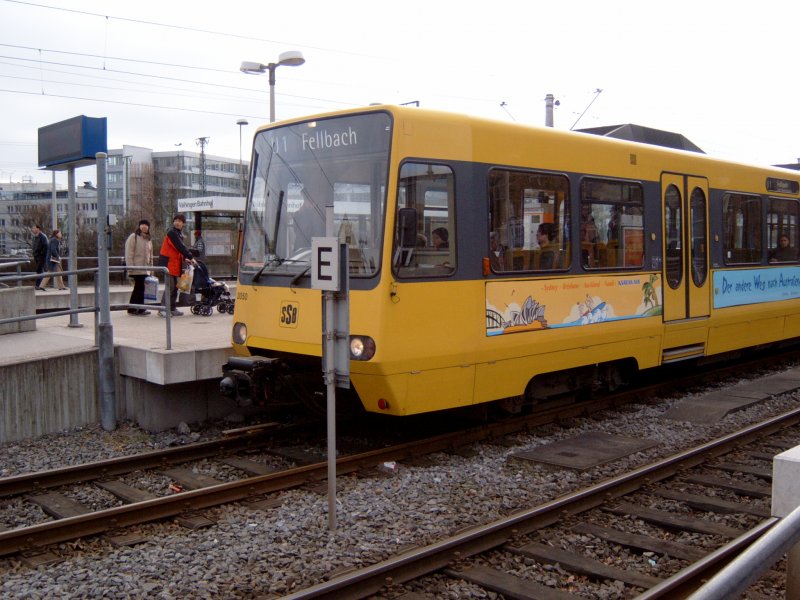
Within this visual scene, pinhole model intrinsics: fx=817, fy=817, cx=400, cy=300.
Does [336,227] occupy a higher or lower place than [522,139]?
lower

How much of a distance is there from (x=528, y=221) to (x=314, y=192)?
2.20 meters

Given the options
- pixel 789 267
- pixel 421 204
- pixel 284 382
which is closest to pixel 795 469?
pixel 421 204

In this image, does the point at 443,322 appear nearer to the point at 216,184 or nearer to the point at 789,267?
the point at 789,267

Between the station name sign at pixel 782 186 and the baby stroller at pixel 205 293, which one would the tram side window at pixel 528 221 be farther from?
the baby stroller at pixel 205 293

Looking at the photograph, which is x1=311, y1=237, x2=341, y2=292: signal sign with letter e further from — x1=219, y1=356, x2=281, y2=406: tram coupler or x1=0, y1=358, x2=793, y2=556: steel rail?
x1=219, y1=356, x2=281, y2=406: tram coupler

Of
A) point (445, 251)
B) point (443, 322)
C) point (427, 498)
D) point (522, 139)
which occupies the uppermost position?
point (522, 139)

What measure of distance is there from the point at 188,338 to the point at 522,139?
4.77m

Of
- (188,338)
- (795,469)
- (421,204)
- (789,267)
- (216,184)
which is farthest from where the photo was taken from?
(216,184)

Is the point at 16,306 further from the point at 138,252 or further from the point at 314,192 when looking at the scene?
the point at 314,192

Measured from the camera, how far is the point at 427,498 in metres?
6.44

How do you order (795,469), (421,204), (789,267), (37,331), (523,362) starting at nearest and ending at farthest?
(795,469) < (421,204) < (523,362) < (37,331) < (789,267)

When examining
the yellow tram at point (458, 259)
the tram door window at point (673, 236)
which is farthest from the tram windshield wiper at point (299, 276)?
the tram door window at point (673, 236)

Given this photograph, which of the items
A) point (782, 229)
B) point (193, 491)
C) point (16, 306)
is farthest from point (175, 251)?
point (782, 229)

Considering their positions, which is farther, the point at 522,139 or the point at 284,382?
the point at 522,139
